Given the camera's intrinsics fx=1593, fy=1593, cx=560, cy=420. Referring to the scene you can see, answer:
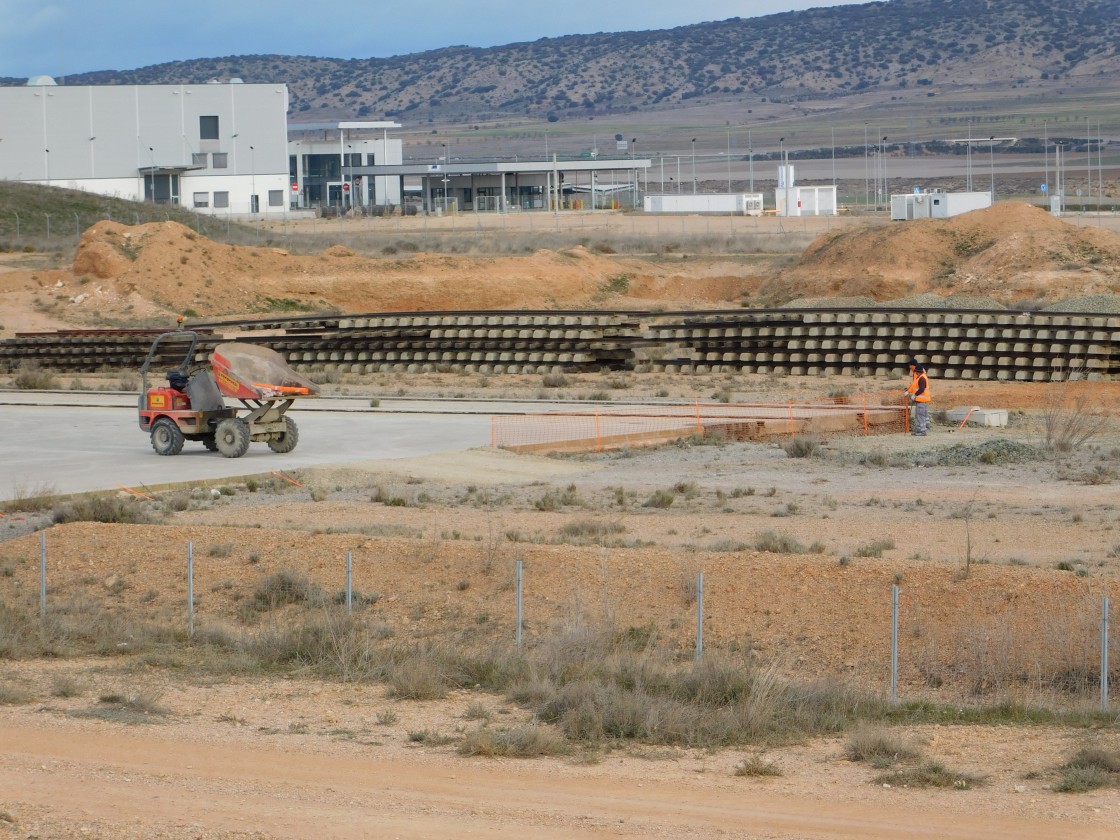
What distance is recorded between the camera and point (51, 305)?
2275 inches

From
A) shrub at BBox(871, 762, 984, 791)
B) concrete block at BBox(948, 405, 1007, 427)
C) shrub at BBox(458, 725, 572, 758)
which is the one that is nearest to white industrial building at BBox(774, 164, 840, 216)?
concrete block at BBox(948, 405, 1007, 427)

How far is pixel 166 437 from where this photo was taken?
2667 cm

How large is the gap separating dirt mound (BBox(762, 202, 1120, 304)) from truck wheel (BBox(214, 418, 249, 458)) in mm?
34451

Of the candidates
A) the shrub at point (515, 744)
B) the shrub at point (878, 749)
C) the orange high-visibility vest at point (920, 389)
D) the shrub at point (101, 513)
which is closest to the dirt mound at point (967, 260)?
the orange high-visibility vest at point (920, 389)

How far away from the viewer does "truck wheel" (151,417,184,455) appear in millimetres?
26594

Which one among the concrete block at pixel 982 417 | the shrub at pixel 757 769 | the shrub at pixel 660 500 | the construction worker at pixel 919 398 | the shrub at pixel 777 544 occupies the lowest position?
the shrub at pixel 757 769

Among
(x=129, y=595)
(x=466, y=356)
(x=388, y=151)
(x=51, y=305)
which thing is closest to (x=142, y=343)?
(x=466, y=356)

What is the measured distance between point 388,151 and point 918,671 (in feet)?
426

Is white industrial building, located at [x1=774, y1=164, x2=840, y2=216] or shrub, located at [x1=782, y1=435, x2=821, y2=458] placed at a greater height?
white industrial building, located at [x1=774, y1=164, x2=840, y2=216]

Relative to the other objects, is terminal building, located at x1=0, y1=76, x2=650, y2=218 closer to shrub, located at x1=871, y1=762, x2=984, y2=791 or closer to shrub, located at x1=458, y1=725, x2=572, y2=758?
shrub, located at x1=458, y1=725, x2=572, y2=758

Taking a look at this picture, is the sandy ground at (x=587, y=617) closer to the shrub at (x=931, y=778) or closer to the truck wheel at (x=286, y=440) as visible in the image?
the shrub at (x=931, y=778)

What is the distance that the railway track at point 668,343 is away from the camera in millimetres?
39406

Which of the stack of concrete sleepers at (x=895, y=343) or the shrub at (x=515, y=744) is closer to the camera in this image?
the shrub at (x=515, y=744)

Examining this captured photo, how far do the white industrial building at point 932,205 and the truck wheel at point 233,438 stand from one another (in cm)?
6408
